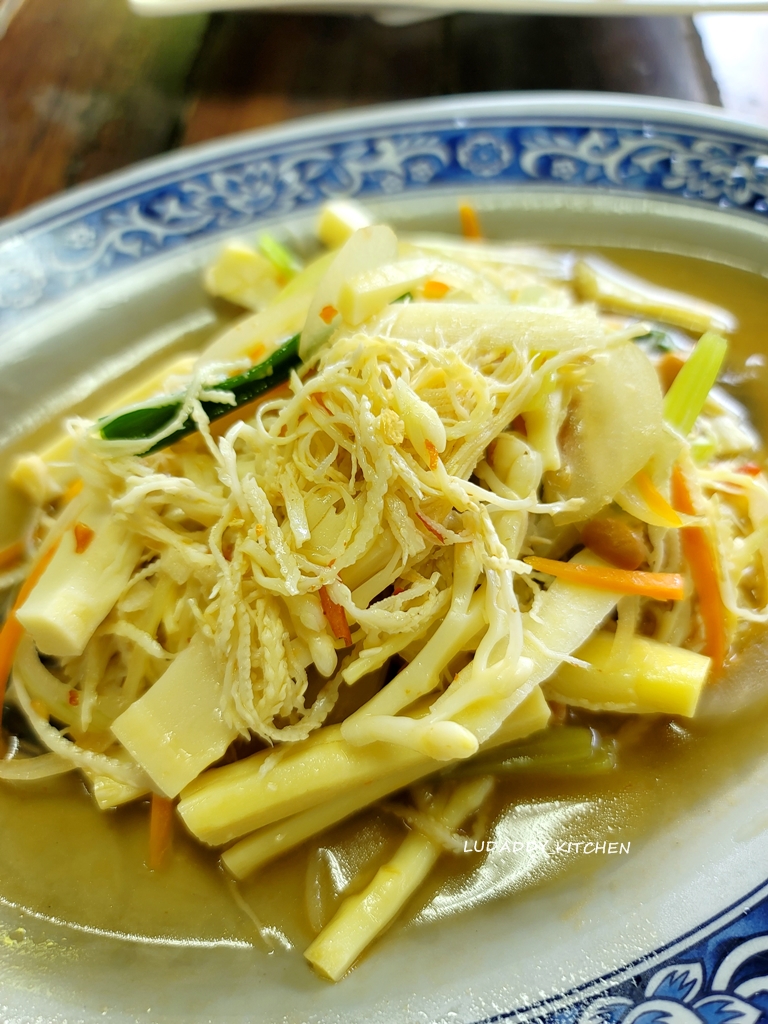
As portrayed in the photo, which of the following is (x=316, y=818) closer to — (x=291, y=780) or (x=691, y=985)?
(x=291, y=780)

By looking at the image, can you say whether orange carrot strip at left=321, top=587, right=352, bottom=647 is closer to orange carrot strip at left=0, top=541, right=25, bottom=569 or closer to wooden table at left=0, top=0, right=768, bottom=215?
orange carrot strip at left=0, top=541, right=25, bottom=569

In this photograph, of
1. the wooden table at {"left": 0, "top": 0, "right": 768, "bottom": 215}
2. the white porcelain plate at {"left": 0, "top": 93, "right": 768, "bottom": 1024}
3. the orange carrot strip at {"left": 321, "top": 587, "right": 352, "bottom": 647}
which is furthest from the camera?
the wooden table at {"left": 0, "top": 0, "right": 768, "bottom": 215}

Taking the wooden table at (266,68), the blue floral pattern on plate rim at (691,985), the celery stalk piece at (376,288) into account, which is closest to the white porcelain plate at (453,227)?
the blue floral pattern on plate rim at (691,985)

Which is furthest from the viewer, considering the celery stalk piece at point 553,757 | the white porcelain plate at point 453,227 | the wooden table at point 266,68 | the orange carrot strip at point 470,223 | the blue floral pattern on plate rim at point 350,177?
the wooden table at point 266,68

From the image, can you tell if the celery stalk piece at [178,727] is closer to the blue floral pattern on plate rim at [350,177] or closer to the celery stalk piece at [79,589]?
the celery stalk piece at [79,589]

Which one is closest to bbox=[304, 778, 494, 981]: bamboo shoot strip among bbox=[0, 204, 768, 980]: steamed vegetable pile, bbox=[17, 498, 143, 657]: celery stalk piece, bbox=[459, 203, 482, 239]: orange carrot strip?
bbox=[0, 204, 768, 980]: steamed vegetable pile

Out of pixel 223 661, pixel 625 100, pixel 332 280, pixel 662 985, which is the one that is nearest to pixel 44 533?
pixel 223 661

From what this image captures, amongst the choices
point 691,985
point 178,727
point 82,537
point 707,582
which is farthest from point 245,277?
point 691,985
